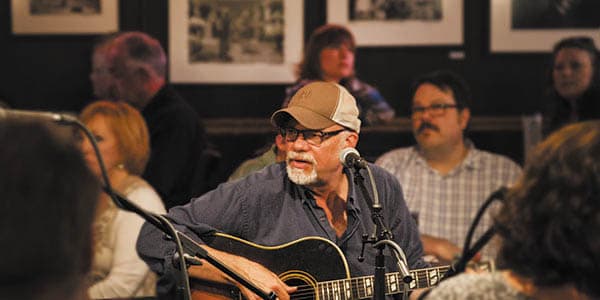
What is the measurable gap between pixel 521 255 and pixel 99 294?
2808 mm

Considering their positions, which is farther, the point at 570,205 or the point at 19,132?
the point at 570,205

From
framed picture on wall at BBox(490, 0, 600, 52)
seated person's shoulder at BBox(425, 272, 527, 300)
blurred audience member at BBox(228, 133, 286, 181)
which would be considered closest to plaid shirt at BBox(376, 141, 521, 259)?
blurred audience member at BBox(228, 133, 286, 181)

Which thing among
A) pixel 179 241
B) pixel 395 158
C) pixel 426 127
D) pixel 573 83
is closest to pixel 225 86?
pixel 395 158

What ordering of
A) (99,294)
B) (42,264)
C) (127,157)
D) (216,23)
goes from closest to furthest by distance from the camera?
(42,264), (99,294), (127,157), (216,23)

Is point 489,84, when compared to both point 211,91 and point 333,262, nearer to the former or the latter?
point 211,91

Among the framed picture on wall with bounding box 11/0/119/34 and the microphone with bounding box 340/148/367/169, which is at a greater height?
the framed picture on wall with bounding box 11/0/119/34

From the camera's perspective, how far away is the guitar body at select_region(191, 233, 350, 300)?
353cm

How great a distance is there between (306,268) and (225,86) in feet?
11.8

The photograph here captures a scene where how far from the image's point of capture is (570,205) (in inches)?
76.7

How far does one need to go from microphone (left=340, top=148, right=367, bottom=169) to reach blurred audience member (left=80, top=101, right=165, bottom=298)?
143 cm

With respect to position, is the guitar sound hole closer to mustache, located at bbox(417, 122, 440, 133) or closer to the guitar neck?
the guitar neck

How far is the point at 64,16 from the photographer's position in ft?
22.6

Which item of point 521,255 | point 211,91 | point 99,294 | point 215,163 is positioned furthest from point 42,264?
point 211,91

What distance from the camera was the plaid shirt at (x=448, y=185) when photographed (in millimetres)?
5434
